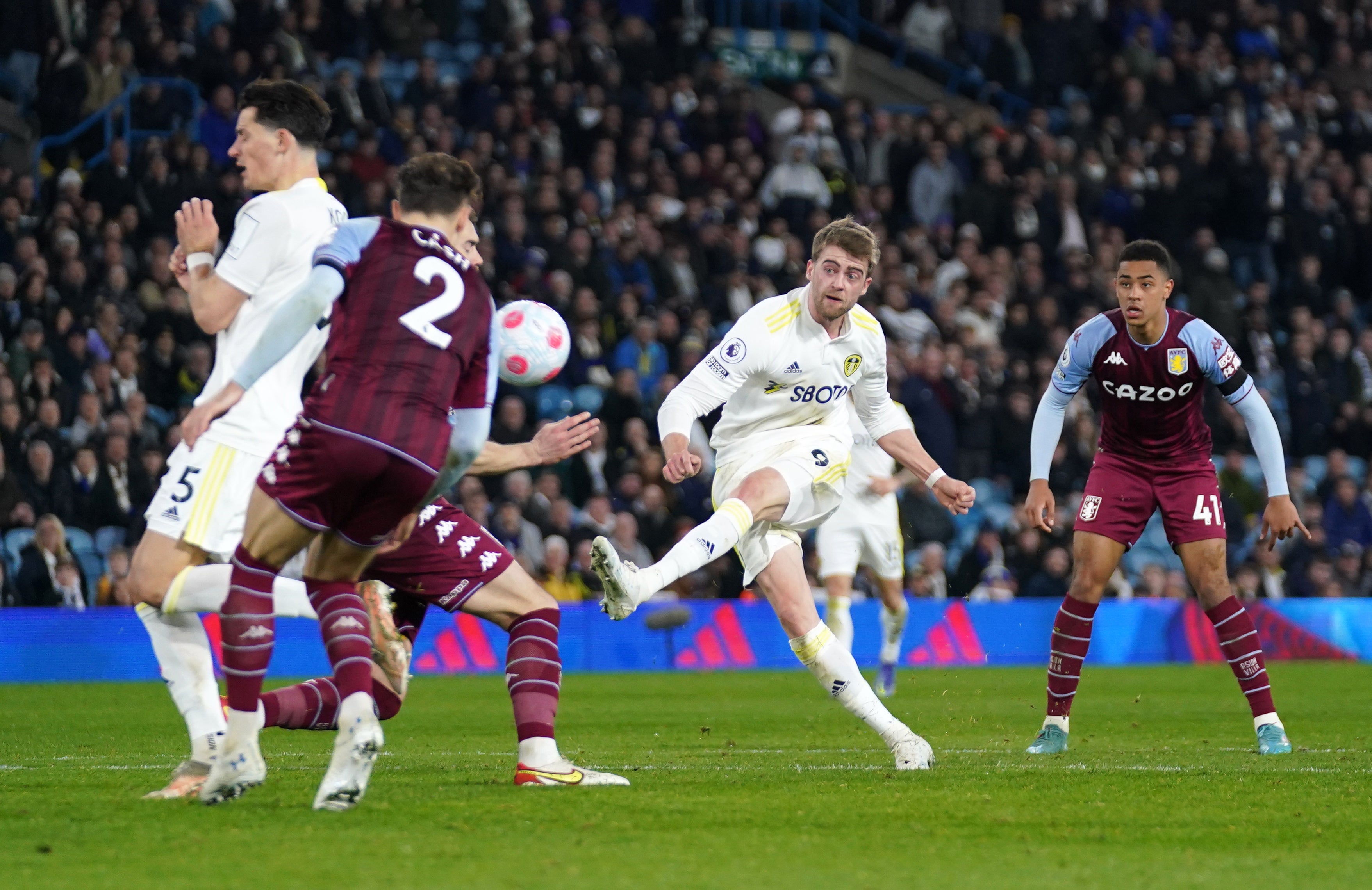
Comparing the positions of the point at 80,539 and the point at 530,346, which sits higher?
the point at 530,346

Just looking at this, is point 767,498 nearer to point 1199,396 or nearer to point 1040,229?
point 1199,396

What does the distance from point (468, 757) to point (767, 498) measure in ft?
6.47

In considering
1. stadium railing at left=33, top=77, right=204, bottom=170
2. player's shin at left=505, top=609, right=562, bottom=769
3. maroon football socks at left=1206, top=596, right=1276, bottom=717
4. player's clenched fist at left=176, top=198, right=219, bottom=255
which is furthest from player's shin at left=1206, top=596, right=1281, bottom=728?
stadium railing at left=33, top=77, right=204, bottom=170

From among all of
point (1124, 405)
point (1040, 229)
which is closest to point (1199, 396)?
point (1124, 405)

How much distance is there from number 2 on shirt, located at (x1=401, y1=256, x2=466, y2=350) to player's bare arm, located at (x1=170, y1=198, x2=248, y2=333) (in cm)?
97

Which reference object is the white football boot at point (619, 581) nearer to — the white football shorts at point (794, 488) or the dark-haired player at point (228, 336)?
the white football shorts at point (794, 488)

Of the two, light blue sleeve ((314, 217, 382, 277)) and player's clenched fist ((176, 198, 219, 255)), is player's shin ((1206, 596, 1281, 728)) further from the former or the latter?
player's clenched fist ((176, 198, 219, 255))

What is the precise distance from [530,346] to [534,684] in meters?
1.24

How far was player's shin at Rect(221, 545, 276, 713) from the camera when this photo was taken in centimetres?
587

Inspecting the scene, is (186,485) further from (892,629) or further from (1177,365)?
(892,629)

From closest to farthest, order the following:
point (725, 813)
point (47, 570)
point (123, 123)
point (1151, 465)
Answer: point (725, 813) → point (1151, 465) → point (47, 570) → point (123, 123)

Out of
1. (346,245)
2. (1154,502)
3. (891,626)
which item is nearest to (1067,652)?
(1154,502)

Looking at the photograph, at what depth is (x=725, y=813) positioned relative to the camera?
6.15 metres

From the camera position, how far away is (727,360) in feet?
26.2
